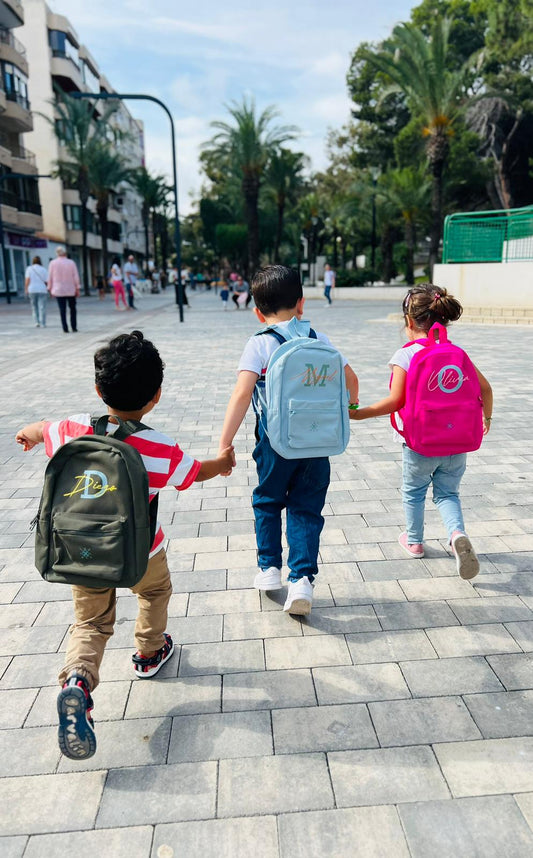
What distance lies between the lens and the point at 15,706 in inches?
97.2

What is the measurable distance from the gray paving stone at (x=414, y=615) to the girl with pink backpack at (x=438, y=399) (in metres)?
0.20

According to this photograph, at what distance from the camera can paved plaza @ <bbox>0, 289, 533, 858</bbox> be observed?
189cm

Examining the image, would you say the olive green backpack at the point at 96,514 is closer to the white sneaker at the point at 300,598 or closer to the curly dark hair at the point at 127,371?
the curly dark hair at the point at 127,371

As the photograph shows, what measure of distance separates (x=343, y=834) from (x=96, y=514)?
116 centimetres

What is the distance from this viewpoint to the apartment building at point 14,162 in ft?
118

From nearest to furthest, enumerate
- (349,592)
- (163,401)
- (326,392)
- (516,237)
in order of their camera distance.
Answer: (326,392) → (349,592) → (163,401) → (516,237)

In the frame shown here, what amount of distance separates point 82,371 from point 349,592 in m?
7.88

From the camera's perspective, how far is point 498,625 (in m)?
2.95

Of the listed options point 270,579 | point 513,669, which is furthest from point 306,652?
point 513,669

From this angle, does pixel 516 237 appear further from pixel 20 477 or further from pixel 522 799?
pixel 522 799

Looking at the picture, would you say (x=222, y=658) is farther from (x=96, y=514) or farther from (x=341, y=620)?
(x=96, y=514)

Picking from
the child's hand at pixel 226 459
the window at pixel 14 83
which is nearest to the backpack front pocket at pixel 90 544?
the child's hand at pixel 226 459

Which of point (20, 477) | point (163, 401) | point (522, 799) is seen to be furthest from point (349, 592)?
point (163, 401)

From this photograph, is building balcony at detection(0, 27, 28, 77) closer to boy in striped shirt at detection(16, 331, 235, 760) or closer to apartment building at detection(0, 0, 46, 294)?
apartment building at detection(0, 0, 46, 294)
